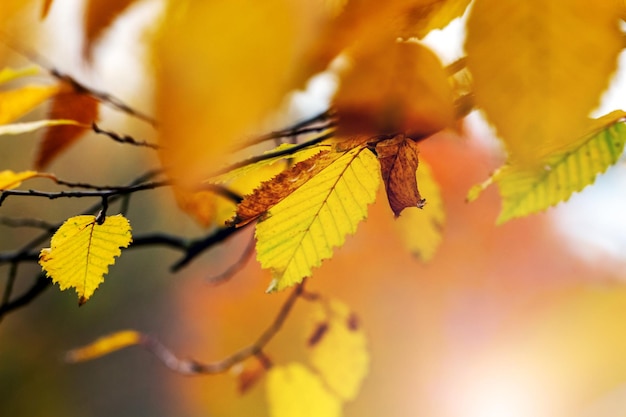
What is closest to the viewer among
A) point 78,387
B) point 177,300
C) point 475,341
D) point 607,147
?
point 607,147

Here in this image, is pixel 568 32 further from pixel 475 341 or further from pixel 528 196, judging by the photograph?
pixel 475 341

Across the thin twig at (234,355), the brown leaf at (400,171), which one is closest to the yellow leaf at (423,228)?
the thin twig at (234,355)

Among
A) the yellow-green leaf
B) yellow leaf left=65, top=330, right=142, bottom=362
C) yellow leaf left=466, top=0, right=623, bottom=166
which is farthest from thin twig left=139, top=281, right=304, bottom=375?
yellow leaf left=466, top=0, right=623, bottom=166

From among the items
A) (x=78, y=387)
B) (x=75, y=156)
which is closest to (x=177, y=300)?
(x=78, y=387)

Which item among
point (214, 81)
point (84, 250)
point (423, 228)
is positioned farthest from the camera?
point (423, 228)

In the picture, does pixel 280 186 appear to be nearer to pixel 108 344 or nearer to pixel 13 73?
pixel 13 73

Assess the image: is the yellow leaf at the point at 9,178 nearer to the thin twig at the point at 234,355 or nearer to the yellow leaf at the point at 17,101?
the yellow leaf at the point at 17,101

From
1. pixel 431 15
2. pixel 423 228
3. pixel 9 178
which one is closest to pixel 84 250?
pixel 9 178
